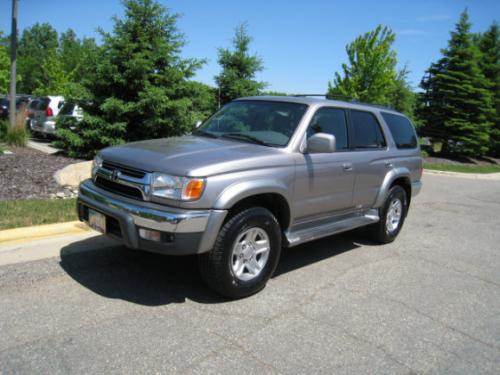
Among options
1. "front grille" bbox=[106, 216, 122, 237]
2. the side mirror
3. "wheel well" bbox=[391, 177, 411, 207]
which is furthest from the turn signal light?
"wheel well" bbox=[391, 177, 411, 207]

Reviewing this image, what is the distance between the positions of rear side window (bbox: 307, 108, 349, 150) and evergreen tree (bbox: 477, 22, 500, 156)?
2359cm

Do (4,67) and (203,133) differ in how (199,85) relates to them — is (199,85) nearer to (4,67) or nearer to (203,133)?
(203,133)

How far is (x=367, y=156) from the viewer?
18.3ft

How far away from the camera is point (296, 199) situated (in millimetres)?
4520

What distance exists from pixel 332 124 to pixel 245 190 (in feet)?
5.95

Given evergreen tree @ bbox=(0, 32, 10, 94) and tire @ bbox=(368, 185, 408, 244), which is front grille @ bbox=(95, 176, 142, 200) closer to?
tire @ bbox=(368, 185, 408, 244)

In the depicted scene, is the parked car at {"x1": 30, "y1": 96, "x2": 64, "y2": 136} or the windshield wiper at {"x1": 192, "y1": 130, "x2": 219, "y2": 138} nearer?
the windshield wiper at {"x1": 192, "y1": 130, "x2": 219, "y2": 138}

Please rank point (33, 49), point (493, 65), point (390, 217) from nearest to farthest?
point (390, 217), point (493, 65), point (33, 49)

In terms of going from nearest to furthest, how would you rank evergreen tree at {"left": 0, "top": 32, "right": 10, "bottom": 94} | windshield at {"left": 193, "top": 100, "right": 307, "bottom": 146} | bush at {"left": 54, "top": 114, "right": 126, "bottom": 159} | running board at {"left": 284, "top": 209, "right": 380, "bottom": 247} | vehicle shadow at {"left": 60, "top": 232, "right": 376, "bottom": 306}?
vehicle shadow at {"left": 60, "top": 232, "right": 376, "bottom": 306} → running board at {"left": 284, "top": 209, "right": 380, "bottom": 247} → windshield at {"left": 193, "top": 100, "right": 307, "bottom": 146} → bush at {"left": 54, "top": 114, "right": 126, "bottom": 159} → evergreen tree at {"left": 0, "top": 32, "right": 10, "bottom": 94}

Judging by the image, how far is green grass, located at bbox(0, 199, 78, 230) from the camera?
18.0 feet

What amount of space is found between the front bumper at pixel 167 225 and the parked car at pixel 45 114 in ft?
44.0

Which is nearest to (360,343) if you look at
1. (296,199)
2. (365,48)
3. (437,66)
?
(296,199)

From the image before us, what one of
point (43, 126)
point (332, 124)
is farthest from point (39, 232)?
point (43, 126)

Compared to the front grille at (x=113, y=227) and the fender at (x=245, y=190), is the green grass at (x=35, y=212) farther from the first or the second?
the fender at (x=245, y=190)
